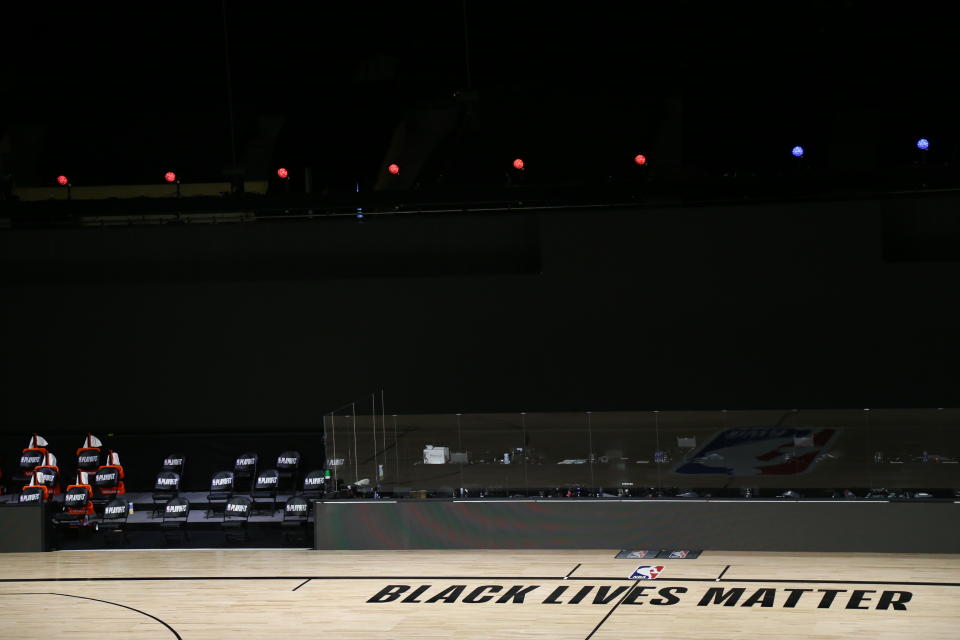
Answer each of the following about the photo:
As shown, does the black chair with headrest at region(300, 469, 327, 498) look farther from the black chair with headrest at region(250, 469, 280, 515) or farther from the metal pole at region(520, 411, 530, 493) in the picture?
the metal pole at region(520, 411, 530, 493)

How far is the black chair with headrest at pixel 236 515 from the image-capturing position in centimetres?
1305

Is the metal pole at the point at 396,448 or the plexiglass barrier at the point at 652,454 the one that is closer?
the plexiglass barrier at the point at 652,454

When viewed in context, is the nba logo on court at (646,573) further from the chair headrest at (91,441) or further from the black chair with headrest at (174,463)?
the chair headrest at (91,441)

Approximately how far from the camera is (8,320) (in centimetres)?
1571

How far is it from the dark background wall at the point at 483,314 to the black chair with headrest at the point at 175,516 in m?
2.06

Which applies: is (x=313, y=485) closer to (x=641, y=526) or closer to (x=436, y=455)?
(x=436, y=455)

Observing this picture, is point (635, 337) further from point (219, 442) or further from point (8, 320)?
point (8, 320)

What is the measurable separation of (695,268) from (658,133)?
175 centimetres

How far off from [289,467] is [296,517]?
1466mm

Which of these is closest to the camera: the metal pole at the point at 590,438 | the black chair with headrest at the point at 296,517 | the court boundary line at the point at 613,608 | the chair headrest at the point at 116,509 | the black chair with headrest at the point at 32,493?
the court boundary line at the point at 613,608

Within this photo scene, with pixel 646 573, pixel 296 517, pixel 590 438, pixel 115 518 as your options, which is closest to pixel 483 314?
pixel 590 438

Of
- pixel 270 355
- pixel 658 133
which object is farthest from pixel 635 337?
pixel 270 355

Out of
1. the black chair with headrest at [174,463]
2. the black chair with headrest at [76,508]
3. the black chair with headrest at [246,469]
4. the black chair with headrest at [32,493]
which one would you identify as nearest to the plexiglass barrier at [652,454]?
the black chair with headrest at [246,469]

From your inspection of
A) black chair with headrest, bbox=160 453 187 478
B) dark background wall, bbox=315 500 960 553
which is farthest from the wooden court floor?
black chair with headrest, bbox=160 453 187 478
